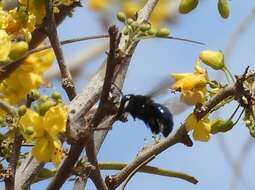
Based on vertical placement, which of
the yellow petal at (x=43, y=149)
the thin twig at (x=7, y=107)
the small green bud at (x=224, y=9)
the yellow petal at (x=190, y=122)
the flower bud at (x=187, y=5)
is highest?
the flower bud at (x=187, y=5)

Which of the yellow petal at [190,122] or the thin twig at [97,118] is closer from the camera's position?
the thin twig at [97,118]

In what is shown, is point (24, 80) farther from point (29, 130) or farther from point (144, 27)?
point (144, 27)

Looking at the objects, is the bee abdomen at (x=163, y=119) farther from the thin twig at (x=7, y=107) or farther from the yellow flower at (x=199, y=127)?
the thin twig at (x=7, y=107)

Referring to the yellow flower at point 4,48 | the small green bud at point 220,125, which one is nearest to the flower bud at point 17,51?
the yellow flower at point 4,48

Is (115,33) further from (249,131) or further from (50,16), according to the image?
(249,131)

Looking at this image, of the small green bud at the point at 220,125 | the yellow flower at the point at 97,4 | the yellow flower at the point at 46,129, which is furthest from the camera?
the yellow flower at the point at 97,4

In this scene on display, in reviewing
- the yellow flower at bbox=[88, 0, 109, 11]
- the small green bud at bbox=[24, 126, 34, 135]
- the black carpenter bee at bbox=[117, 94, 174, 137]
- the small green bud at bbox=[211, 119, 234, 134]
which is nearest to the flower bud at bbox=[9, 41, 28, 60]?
the small green bud at bbox=[24, 126, 34, 135]

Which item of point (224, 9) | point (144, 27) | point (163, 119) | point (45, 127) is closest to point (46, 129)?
point (45, 127)
